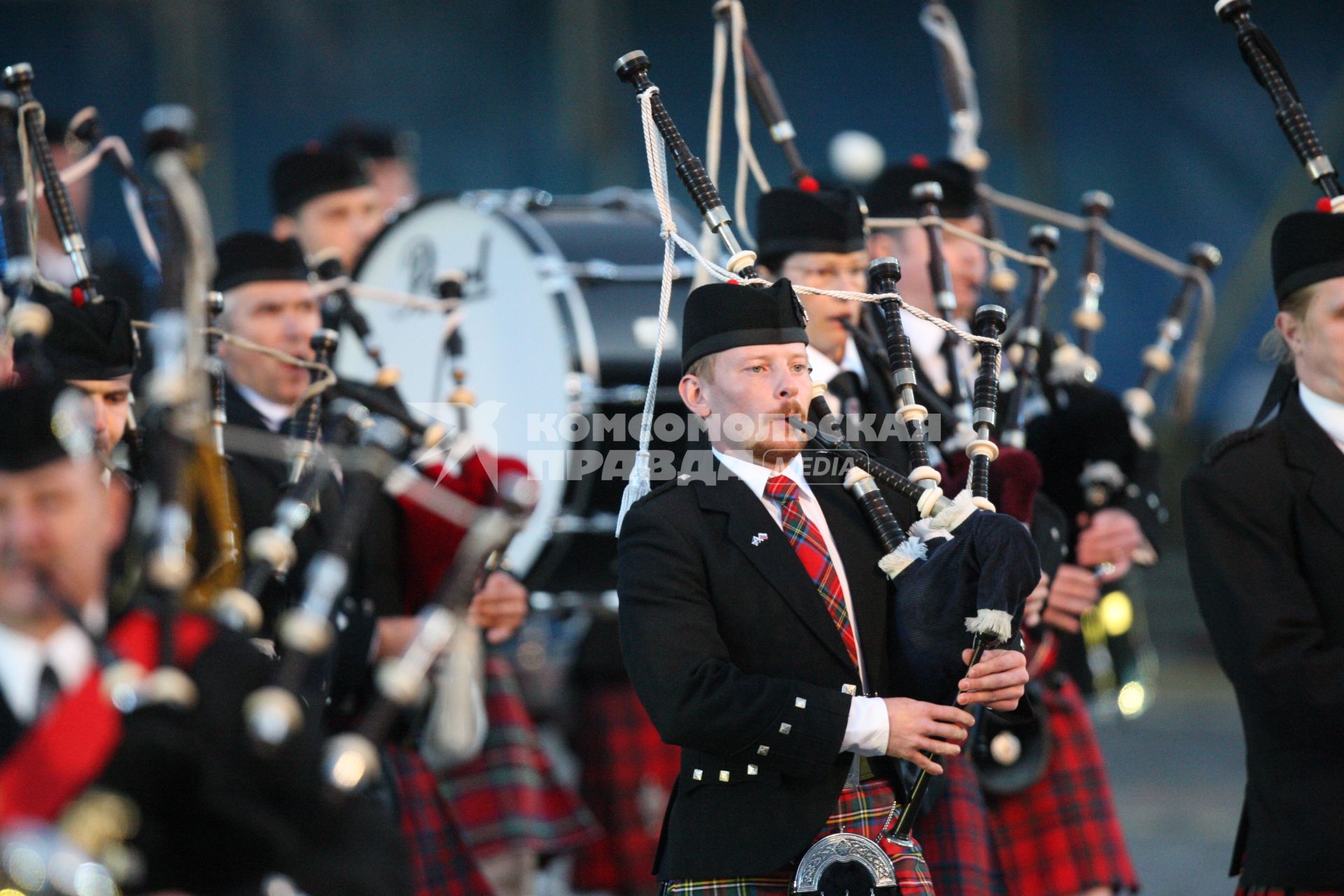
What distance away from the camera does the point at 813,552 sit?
2.86 meters

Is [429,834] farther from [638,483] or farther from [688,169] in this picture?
[688,169]

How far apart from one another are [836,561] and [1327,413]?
0.86 meters

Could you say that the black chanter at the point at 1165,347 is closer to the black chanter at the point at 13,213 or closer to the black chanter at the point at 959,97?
the black chanter at the point at 959,97

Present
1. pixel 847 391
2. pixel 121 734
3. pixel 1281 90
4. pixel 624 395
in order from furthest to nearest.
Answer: pixel 624 395 < pixel 847 391 < pixel 1281 90 < pixel 121 734

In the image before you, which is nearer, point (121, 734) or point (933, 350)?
point (121, 734)

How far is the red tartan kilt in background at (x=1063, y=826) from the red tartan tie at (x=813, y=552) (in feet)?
4.45

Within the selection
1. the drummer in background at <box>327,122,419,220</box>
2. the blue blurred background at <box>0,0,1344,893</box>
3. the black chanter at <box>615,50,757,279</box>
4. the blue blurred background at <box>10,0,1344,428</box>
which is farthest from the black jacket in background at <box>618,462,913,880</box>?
the blue blurred background at <box>10,0,1344,428</box>

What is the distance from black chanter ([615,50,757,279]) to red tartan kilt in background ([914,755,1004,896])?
3.51 ft

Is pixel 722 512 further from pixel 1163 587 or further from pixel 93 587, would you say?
pixel 1163 587

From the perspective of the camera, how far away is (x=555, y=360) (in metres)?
4.73

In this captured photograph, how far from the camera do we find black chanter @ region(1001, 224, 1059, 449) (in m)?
3.79

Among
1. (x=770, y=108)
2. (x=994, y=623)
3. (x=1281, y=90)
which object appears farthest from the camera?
(x=770, y=108)

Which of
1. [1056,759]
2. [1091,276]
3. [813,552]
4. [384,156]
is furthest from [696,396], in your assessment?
[384,156]

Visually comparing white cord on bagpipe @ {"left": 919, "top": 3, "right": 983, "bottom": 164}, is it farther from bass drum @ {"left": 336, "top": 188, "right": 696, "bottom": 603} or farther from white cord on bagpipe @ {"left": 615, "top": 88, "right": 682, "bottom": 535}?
white cord on bagpipe @ {"left": 615, "top": 88, "right": 682, "bottom": 535}
